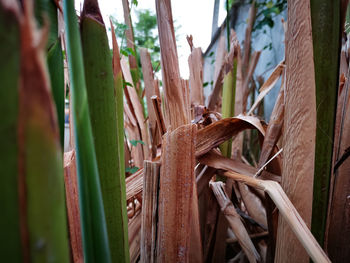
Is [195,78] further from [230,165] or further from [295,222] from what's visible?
[295,222]

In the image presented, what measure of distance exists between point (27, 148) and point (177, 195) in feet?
0.66

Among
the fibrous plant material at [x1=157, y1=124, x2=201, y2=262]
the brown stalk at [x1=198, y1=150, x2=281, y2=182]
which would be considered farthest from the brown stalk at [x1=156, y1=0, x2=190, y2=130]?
the brown stalk at [x1=198, y1=150, x2=281, y2=182]

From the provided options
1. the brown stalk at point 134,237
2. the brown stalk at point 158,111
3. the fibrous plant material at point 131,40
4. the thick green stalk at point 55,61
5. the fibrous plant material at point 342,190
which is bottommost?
the brown stalk at point 134,237

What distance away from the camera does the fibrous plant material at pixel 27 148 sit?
8cm

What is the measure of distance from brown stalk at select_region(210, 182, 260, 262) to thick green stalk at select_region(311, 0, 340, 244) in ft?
0.40

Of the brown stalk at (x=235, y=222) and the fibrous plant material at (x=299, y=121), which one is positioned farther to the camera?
the brown stalk at (x=235, y=222)

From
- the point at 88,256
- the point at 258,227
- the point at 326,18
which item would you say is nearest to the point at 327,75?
the point at 326,18

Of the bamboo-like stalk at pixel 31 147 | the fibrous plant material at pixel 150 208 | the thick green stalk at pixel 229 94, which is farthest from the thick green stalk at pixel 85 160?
the thick green stalk at pixel 229 94

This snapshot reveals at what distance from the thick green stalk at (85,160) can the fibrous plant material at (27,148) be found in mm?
36

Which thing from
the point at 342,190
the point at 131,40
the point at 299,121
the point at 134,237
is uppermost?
the point at 131,40

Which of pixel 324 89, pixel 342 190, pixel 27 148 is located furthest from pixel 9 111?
pixel 342 190

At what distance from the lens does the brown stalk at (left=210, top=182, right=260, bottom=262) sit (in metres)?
→ 0.38

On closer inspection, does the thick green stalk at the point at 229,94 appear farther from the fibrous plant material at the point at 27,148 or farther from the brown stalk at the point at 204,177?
the fibrous plant material at the point at 27,148

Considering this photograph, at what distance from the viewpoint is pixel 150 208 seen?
0.29m
